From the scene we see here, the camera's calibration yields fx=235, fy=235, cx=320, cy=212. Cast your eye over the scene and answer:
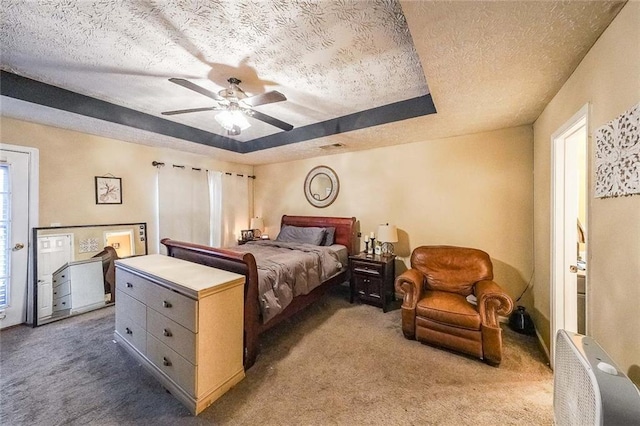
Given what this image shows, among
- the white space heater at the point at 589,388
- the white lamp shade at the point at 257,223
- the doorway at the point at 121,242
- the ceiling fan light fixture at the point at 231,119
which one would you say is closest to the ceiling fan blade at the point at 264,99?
the ceiling fan light fixture at the point at 231,119

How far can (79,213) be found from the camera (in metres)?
A: 3.21

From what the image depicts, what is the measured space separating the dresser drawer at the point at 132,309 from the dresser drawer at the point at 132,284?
→ 51 millimetres

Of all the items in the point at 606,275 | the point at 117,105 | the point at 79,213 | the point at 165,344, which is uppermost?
the point at 117,105

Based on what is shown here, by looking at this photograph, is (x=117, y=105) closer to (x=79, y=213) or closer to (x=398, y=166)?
(x=79, y=213)

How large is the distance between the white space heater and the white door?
498cm

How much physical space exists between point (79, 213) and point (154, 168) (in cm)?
115

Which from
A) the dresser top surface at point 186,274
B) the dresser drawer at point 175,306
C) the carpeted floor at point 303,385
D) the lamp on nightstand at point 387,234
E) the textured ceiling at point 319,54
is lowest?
the carpeted floor at point 303,385

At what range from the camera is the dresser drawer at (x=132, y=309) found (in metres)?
2.06

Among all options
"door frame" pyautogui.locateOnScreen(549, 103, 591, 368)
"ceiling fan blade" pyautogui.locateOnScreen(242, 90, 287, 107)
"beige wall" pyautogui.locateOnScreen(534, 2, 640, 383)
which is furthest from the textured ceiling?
"door frame" pyautogui.locateOnScreen(549, 103, 591, 368)

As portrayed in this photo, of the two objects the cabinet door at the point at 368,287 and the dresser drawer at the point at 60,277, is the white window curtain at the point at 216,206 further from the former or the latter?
the cabinet door at the point at 368,287

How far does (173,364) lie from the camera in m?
1.78

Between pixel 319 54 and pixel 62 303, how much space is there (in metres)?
4.26

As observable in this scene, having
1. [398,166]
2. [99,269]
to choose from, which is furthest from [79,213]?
[398,166]

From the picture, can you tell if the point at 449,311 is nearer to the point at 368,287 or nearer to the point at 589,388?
the point at 368,287
